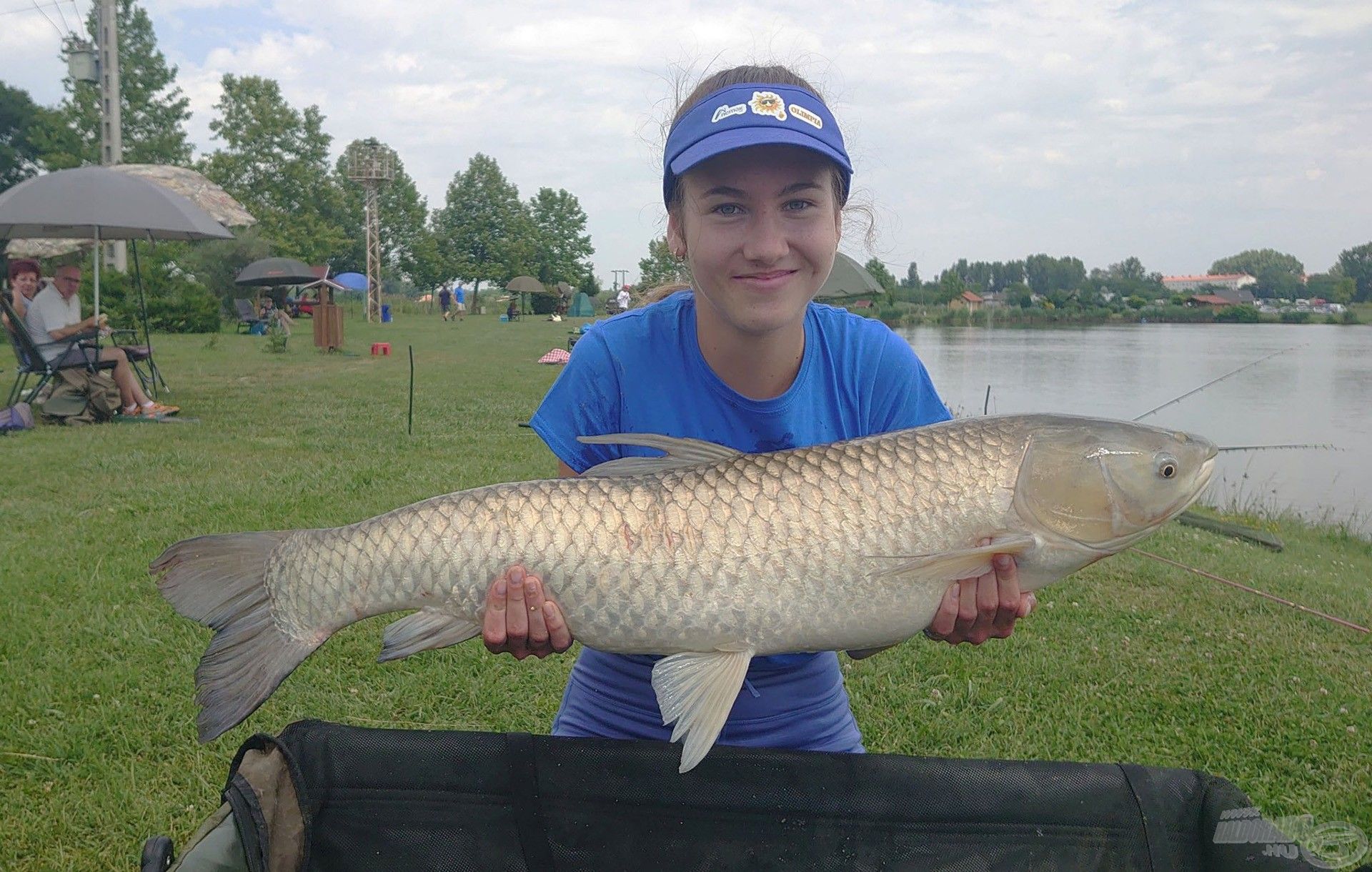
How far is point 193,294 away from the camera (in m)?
23.0

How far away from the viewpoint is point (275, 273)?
88.5 ft

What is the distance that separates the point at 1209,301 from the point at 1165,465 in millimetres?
32241

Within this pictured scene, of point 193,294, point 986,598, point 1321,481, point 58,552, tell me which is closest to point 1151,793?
point 986,598

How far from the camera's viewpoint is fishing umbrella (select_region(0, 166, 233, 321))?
820cm

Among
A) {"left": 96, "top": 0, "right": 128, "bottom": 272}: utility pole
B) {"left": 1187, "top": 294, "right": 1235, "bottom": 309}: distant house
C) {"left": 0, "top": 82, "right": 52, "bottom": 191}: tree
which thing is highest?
{"left": 0, "top": 82, "right": 52, "bottom": 191}: tree

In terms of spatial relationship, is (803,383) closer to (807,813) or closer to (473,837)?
(807,813)

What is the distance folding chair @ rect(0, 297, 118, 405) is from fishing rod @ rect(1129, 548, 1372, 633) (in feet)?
26.3

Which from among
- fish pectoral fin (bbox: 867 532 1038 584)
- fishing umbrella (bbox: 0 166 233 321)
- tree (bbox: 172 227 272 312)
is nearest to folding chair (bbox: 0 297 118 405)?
fishing umbrella (bbox: 0 166 233 321)

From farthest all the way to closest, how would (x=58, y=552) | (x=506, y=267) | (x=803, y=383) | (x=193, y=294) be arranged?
(x=506, y=267) → (x=193, y=294) → (x=58, y=552) → (x=803, y=383)

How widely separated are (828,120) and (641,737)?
126 centimetres

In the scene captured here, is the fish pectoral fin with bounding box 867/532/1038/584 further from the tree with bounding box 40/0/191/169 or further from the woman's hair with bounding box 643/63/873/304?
the tree with bounding box 40/0/191/169

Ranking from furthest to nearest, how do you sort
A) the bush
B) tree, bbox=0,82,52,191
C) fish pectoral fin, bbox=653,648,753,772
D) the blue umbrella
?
the blue umbrella < tree, bbox=0,82,52,191 < the bush < fish pectoral fin, bbox=653,648,753,772

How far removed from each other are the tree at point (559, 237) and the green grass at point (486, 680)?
2192 inches

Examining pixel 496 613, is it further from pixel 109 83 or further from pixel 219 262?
pixel 219 262
